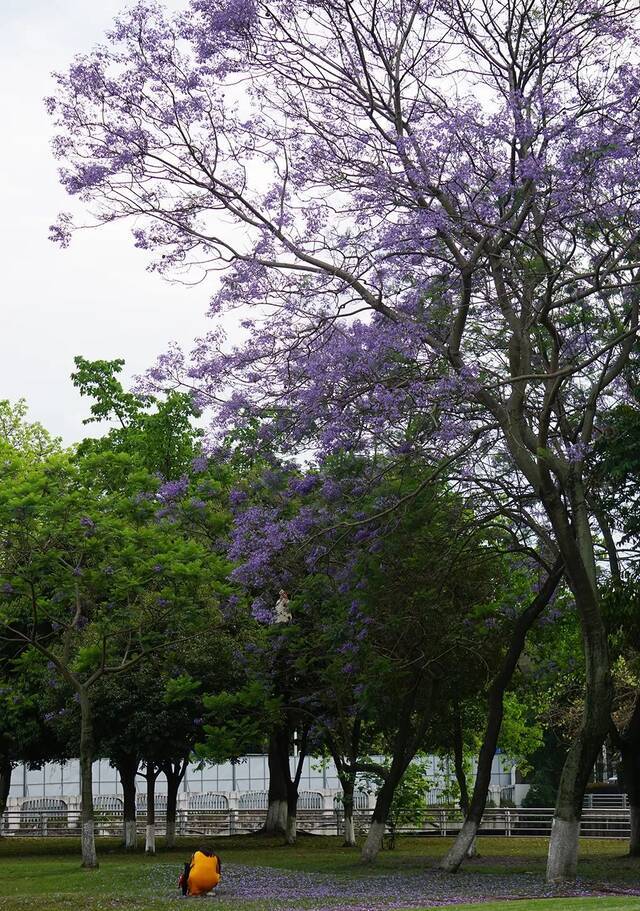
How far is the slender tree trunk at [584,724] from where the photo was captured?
57.7ft

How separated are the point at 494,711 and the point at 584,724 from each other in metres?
3.08

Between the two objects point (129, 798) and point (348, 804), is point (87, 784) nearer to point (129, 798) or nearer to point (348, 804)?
point (129, 798)

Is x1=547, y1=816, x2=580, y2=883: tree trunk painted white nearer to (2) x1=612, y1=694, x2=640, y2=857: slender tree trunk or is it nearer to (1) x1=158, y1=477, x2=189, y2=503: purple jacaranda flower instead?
(2) x1=612, y1=694, x2=640, y2=857: slender tree trunk

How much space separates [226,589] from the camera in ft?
72.9

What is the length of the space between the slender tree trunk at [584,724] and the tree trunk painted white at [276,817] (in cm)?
1947

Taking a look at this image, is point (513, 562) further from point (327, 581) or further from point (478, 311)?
point (478, 311)

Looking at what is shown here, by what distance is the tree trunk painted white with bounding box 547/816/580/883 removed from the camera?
17.9 m

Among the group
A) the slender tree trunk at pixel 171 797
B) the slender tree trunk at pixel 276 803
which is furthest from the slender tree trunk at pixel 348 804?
the slender tree trunk at pixel 171 797

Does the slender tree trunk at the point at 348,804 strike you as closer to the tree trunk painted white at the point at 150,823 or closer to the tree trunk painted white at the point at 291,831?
the tree trunk painted white at the point at 291,831

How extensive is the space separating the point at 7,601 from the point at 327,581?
6.77m

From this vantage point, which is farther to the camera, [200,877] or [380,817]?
[380,817]

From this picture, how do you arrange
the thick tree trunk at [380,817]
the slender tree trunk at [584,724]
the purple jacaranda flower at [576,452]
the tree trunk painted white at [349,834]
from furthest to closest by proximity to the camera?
the tree trunk painted white at [349,834] → the thick tree trunk at [380,817] → the slender tree trunk at [584,724] → the purple jacaranda flower at [576,452]

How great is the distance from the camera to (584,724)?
58.7ft

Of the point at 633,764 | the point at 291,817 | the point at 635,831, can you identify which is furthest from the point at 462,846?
the point at 291,817
